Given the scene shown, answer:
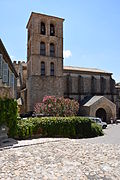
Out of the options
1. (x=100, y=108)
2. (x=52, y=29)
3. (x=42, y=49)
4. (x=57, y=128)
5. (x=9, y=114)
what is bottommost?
(x=57, y=128)

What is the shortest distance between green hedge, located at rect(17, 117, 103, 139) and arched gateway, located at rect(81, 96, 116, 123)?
1403 centimetres

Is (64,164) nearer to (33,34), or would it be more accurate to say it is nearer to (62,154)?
(62,154)

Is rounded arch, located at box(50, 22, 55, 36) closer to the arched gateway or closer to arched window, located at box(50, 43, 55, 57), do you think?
arched window, located at box(50, 43, 55, 57)

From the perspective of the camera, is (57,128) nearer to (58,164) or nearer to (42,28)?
(58,164)

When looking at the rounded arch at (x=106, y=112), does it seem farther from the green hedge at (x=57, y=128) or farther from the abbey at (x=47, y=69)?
the green hedge at (x=57, y=128)

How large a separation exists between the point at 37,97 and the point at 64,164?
23348 mm

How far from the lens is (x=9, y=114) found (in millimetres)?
11211

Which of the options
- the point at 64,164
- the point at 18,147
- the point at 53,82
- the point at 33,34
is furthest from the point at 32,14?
the point at 64,164

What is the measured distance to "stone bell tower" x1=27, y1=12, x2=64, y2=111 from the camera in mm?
29906

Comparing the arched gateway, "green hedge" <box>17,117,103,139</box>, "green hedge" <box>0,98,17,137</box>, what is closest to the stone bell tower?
the arched gateway

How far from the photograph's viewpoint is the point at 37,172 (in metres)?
6.02

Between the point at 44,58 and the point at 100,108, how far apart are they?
1435cm

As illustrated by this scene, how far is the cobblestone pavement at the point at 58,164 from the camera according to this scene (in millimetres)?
5840

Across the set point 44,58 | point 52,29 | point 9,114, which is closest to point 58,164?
point 9,114
